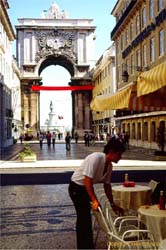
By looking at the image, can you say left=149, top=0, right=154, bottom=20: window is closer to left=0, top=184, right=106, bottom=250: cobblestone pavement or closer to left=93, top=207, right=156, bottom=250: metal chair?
left=0, top=184, right=106, bottom=250: cobblestone pavement

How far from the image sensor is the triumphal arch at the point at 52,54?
79.4 m

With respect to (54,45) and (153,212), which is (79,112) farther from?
(153,212)

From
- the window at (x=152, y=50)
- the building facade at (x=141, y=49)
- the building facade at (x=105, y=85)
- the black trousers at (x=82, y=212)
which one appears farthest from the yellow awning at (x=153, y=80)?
the building facade at (x=105, y=85)

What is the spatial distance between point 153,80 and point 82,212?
2.16 meters

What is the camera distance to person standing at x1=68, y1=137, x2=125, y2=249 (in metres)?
4.94

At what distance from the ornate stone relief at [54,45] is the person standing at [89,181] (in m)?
75.3

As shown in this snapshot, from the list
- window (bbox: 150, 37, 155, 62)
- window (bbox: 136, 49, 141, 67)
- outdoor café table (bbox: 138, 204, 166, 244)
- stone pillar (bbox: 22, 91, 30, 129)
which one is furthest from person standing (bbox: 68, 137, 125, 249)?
stone pillar (bbox: 22, 91, 30, 129)

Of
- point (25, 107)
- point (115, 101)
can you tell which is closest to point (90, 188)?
point (115, 101)

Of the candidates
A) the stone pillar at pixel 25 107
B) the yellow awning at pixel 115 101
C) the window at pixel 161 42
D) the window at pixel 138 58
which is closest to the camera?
the yellow awning at pixel 115 101

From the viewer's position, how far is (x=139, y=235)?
553 cm

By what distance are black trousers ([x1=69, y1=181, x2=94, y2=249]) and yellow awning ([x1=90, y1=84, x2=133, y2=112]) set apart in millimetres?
3020

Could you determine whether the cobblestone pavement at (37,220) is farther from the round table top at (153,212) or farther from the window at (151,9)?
the window at (151,9)

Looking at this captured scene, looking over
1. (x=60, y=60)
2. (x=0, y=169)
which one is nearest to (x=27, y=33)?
(x=60, y=60)

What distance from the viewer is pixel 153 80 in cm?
612
